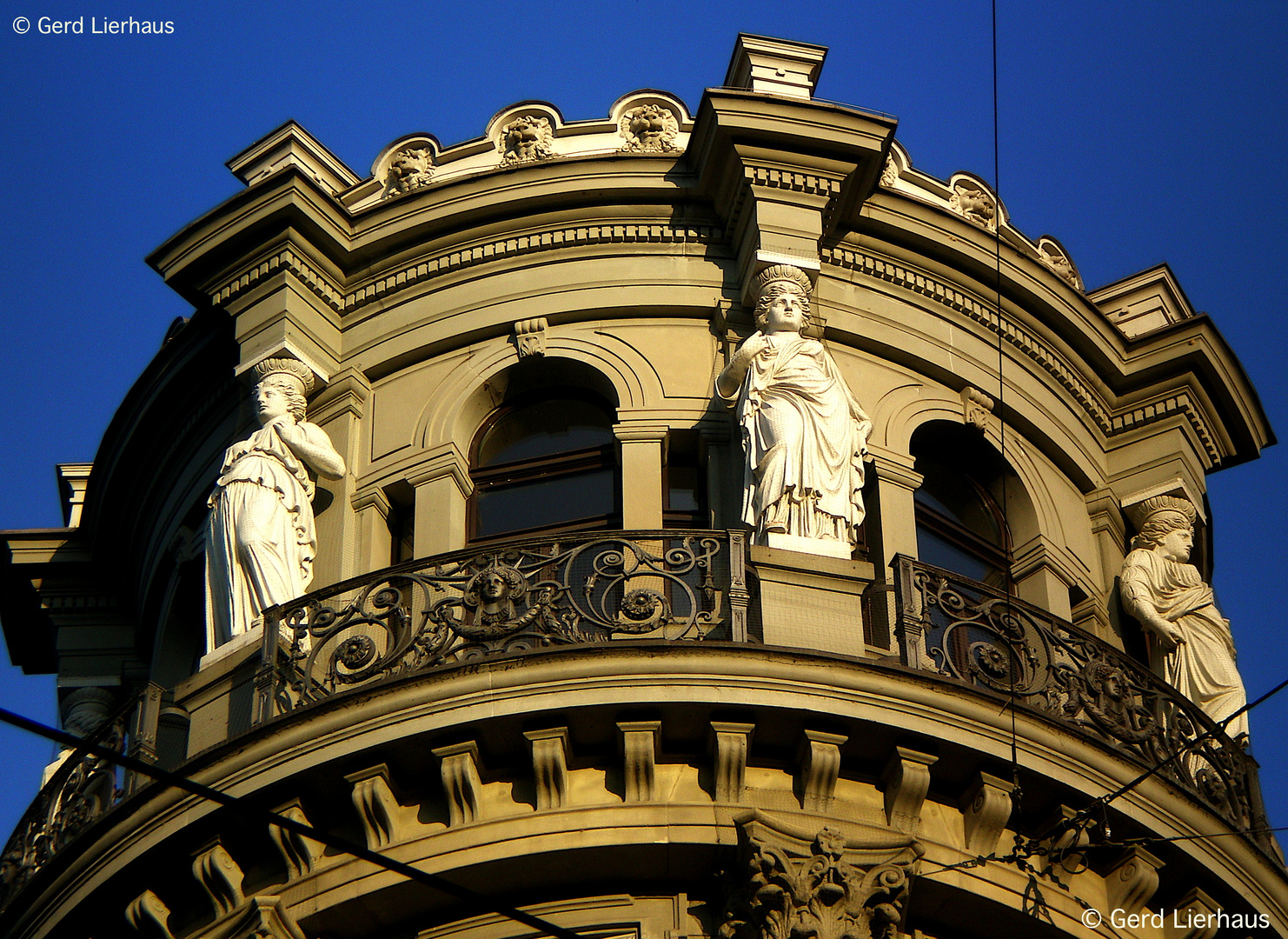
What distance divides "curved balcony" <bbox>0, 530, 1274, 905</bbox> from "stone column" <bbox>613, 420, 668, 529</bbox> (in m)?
1.42

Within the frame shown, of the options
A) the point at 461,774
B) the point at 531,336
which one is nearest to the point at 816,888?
the point at 461,774

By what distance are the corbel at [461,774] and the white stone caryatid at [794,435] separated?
2.42 m

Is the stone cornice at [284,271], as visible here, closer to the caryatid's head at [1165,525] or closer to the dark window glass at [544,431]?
the dark window glass at [544,431]

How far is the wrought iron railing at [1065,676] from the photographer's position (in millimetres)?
15547

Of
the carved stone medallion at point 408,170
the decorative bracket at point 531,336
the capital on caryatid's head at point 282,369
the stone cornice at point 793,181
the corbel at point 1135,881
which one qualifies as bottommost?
the corbel at point 1135,881

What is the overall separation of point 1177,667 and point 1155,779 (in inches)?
111

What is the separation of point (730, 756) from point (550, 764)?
106 cm

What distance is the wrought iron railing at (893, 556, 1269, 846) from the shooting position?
15547mm

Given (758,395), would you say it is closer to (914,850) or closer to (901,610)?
(901,610)

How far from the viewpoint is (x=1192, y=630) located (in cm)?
1838

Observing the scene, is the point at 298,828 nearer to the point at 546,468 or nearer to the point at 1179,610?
the point at 546,468

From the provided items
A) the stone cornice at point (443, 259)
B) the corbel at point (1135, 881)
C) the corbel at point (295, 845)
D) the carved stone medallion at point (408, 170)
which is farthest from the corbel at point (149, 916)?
the carved stone medallion at point (408, 170)

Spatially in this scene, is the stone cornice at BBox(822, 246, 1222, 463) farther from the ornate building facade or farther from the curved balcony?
the curved balcony

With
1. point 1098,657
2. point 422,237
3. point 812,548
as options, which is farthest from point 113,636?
point 1098,657
